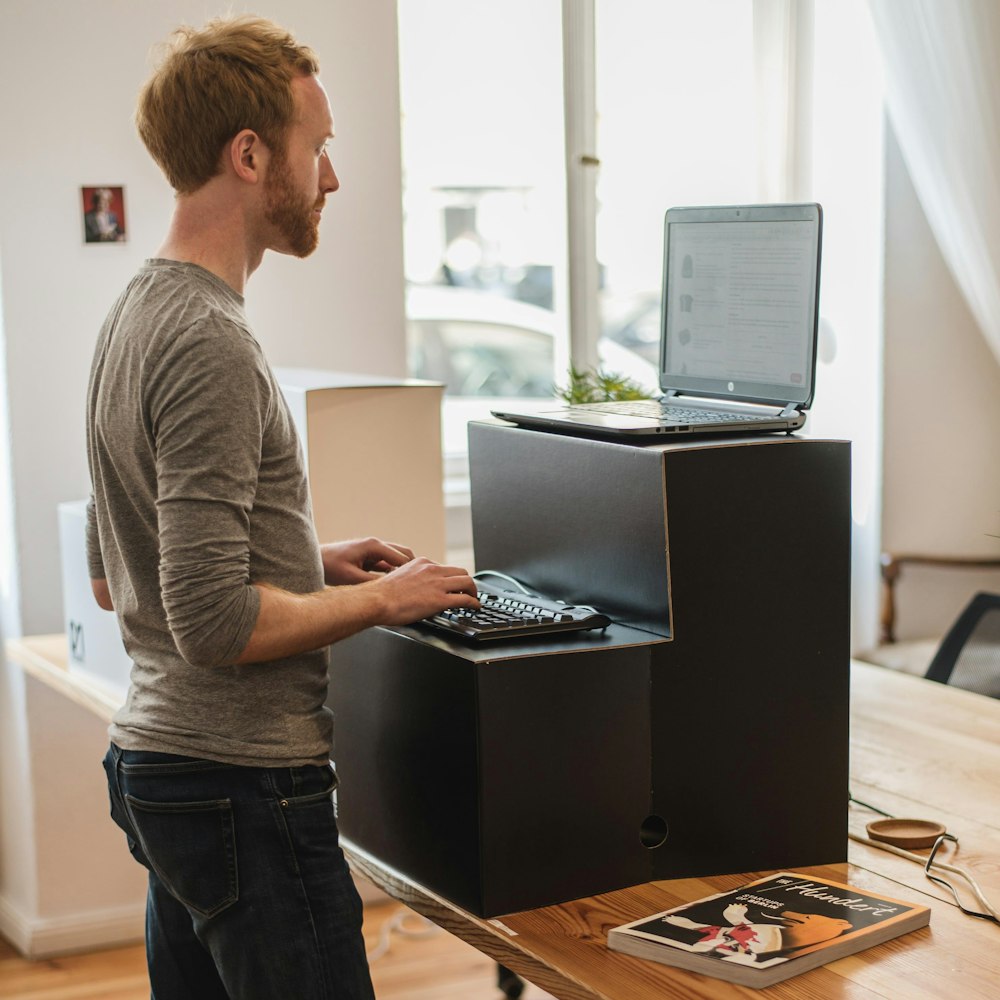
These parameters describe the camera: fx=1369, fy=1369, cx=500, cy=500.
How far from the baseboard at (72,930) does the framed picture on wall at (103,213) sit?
1.52 metres

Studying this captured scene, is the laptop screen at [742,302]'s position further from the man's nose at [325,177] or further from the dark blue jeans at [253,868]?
the dark blue jeans at [253,868]

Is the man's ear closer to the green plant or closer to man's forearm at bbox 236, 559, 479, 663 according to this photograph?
man's forearm at bbox 236, 559, 479, 663

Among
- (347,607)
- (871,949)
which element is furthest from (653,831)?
(347,607)

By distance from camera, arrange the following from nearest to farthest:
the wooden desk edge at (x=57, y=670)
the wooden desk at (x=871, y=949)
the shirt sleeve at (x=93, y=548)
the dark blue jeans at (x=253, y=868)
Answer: the wooden desk at (x=871, y=949), the dark blue jeans at (x=253, y=868), the shirt sleeve at (x=93, y=548), the wooden desk edge at (x=57, y=670)

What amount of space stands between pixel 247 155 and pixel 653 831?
809mm

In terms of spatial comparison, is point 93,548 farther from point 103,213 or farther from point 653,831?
point 103,213

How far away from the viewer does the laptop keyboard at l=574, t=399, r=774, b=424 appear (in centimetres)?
148

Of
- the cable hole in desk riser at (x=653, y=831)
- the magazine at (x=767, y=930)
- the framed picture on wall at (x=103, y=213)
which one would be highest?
the framed picture on wall at (x=103, y=213)

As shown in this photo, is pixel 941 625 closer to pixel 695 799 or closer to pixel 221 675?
pixel 695 799

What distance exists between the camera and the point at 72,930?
10.2ft

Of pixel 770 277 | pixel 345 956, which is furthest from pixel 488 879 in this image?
pixel 770 277

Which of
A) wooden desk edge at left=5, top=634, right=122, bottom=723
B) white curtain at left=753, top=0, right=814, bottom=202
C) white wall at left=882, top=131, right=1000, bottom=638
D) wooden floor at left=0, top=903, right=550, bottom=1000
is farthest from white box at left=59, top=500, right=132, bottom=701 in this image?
white wall at left=882, top=131, right=1000, bottom=638

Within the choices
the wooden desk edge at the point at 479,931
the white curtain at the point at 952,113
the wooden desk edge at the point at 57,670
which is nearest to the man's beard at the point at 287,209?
the wooden desk edge at the point at 479,931

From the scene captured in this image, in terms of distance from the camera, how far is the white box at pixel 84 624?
8.10ft
